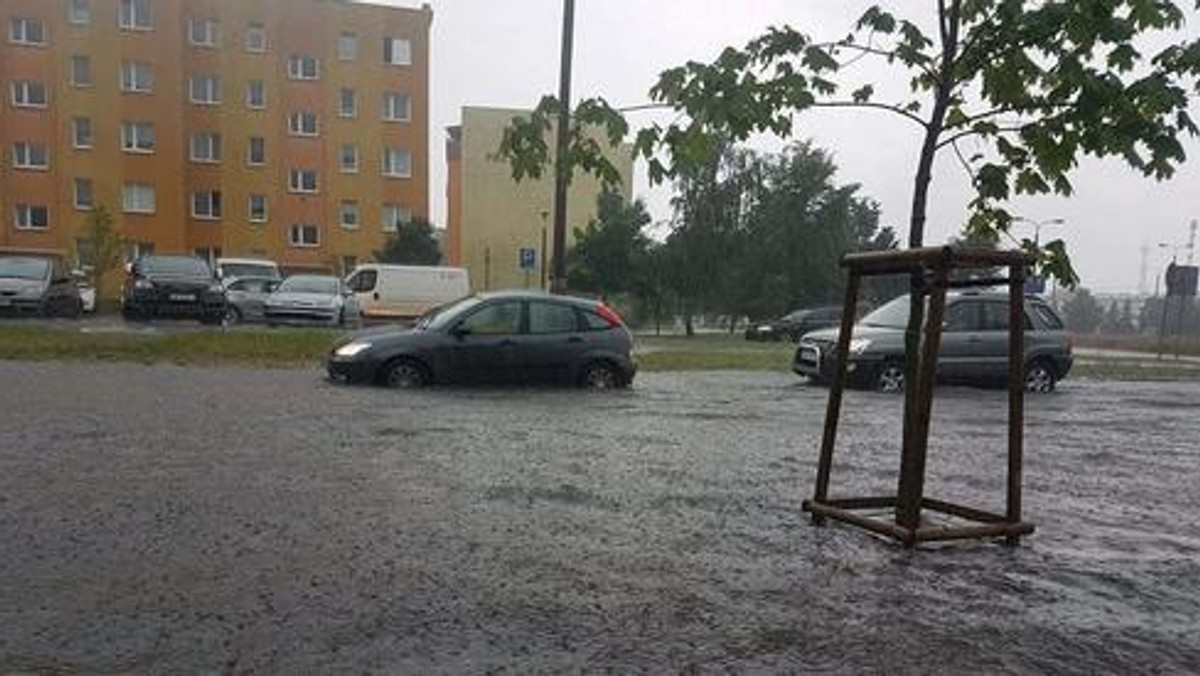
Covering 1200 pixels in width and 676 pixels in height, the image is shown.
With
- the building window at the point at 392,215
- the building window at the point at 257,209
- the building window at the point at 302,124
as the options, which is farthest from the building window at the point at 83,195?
the building window at the point at 392,215

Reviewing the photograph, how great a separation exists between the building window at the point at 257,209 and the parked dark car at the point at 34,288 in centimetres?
3483

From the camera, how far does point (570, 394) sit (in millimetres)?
16500

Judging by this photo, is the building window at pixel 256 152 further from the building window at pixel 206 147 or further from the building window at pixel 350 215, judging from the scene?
the building window at pixel 350 215

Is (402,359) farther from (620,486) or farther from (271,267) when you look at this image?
(271,267)

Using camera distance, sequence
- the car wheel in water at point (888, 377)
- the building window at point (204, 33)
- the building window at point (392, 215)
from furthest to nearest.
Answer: the building window at point (392, 215), the building window at point (204, 33), the car wheel in water at point (888, 377)

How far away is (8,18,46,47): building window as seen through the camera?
58531 millimetres

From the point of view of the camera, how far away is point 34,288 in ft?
89.5

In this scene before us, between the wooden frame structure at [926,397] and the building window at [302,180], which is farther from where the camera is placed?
the building window at [302,180]

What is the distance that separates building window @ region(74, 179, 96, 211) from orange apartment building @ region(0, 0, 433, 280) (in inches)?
2.0

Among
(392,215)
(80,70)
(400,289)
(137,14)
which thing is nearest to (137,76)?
(80,70)

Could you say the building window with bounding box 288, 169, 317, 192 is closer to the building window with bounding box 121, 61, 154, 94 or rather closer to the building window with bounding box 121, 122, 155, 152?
the building window with bounding box 121, 122, 155, 152

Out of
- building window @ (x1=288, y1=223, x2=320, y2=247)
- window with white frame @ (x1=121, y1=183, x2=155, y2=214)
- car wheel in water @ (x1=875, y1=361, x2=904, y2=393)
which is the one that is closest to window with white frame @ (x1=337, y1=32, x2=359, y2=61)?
building window @ (x1=288, y1=223, x2=320, y2=247)

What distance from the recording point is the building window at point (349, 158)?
65.1 metres

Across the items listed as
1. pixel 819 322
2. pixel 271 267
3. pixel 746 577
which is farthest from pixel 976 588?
pixel 819 322
